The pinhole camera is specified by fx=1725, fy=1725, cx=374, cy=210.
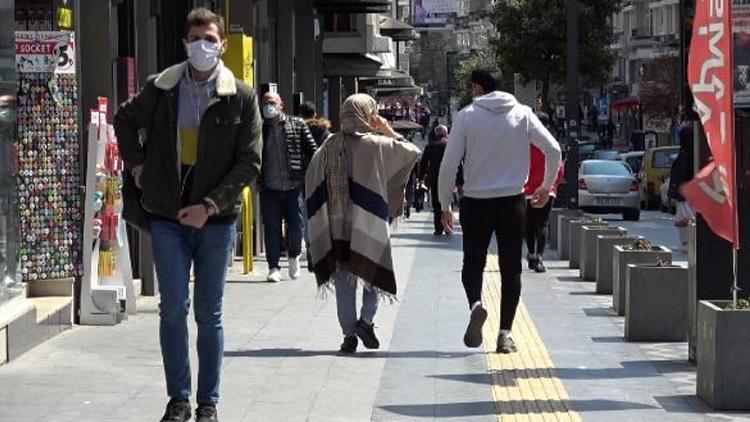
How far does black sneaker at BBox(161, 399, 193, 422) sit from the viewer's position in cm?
811

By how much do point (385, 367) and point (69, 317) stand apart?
2756mm

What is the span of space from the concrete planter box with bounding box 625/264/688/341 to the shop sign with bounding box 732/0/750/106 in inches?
79.6

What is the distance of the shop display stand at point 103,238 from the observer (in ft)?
40.4

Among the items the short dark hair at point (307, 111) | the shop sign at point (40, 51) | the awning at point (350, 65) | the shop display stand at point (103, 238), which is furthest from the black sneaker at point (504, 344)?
the awning at point (350, 65)

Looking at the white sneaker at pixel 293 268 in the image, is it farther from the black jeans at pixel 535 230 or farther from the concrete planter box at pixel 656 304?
the concrete planter box at pixel 656 304

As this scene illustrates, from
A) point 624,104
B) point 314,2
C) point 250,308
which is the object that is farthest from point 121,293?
point 624,104

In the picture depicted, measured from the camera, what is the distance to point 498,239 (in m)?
11.4

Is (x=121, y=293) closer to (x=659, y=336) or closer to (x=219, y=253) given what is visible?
(x=659, y=336)

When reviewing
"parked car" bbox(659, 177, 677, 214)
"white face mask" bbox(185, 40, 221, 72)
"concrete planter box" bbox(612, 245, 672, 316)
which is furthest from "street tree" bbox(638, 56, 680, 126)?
"white face mask" bbox(185, 40, 221, 72)

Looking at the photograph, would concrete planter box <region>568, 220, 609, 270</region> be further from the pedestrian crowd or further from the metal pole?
the metal pole

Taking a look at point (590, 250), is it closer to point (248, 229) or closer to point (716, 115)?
point (248, 229)

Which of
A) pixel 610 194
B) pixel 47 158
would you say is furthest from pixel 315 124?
pixel 610 194

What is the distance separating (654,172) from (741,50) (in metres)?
36.6

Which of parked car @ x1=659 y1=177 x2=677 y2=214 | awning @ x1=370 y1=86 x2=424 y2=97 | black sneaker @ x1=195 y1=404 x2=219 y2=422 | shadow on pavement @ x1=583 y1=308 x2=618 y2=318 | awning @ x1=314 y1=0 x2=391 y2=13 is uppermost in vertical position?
awning @ x1=314 y1=0 x2=391 y2=13
